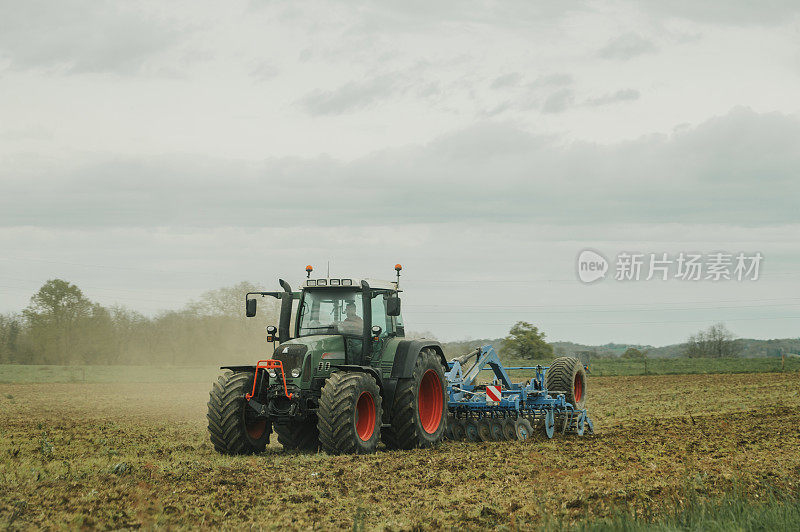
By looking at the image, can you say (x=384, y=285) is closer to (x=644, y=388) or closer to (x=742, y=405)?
(x=742, y=405)

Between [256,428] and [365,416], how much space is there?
1.85m

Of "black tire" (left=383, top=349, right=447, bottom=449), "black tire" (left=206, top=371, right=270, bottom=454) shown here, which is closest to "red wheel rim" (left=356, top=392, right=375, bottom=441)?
"black tire" (left=383, top=349, right=447, bottom=449)

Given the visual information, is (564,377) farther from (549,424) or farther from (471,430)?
(471,430)

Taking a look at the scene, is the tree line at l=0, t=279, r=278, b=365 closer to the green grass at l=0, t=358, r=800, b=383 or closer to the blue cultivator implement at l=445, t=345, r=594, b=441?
the green grass at l=0, t=358, r=800, b=383

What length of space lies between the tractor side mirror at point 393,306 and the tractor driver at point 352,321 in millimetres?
574

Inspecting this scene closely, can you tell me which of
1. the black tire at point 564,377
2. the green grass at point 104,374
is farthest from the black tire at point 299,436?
the green grass at point 104,374

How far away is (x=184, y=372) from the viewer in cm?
4944

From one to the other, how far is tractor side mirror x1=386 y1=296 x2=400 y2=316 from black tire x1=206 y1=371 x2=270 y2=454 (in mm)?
2403

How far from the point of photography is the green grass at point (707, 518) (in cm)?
691

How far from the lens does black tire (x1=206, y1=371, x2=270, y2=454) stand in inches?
480

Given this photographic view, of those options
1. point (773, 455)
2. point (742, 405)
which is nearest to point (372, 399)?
point (773, 455)

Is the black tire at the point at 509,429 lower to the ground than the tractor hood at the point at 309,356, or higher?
lower

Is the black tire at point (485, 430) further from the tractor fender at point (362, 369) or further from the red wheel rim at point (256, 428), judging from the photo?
the red wheel rim at point (256, 428)

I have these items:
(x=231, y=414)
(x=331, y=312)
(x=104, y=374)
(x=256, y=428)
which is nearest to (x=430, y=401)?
(x=331, y=312)
